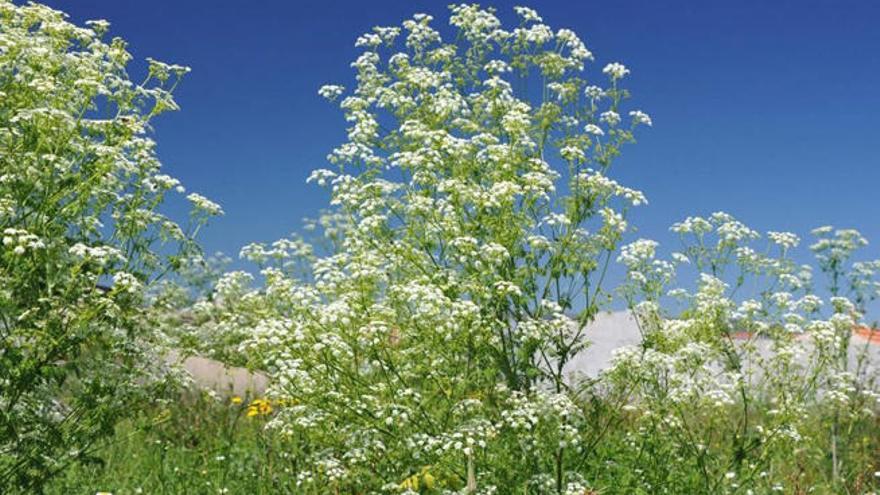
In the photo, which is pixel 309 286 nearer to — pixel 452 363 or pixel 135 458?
pixel 452 363

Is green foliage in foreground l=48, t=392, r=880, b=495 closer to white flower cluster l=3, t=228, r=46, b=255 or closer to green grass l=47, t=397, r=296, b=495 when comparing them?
green grass l=47, t=397, r=296, b=495

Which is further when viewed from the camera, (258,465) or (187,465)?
(187,465)

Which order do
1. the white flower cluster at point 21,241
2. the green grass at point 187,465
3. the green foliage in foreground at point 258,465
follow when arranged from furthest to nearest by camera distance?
the green grass at point 187,465 < the green foliage in foreground at point 258,465 < the white flower cluster at point 21,241

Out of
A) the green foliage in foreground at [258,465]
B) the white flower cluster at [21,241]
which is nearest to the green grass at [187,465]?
the green foliage in foreground at [258,465]

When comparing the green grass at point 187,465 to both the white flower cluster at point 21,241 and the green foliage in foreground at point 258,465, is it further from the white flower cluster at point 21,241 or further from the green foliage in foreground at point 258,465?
the white flower cluster at point 21,241

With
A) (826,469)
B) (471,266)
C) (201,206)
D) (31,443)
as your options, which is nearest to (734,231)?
(471,266)

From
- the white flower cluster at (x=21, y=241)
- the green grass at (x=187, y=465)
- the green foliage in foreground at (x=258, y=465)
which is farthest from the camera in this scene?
the green grass at (x=187, y=465)

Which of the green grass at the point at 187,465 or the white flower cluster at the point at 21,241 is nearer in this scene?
the white flower cluster at the point at 21,241

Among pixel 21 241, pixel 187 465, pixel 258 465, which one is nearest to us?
pixel 21 241

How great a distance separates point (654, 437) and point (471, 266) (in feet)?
6.58

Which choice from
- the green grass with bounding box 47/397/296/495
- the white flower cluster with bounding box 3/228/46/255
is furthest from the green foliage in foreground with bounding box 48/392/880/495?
the white flower cluster with bounding box 3/228/46/255

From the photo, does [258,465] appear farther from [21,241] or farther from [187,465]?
[21,241]

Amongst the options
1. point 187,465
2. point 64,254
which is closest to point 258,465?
point 187,465

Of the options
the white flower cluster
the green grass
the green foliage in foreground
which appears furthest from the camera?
the green grass
